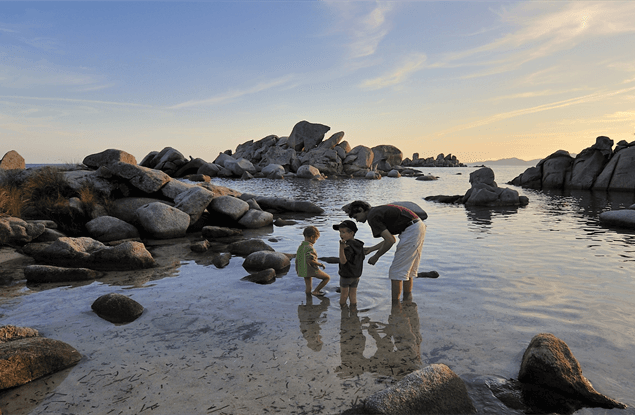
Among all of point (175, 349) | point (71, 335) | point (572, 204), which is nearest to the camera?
point (175, 349)

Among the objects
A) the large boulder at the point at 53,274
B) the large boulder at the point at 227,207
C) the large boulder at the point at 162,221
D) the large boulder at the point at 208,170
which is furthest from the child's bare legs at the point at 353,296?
the large boulder at the point at 208,170

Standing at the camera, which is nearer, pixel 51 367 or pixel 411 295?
pixel 51 367

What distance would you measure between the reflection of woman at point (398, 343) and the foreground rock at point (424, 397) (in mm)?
531

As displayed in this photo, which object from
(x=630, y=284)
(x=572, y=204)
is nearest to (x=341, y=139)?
(x=572, y=204)

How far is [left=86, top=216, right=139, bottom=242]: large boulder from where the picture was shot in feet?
37.5

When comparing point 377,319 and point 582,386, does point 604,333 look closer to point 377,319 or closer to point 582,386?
point 582,386

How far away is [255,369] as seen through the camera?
13.3 ft

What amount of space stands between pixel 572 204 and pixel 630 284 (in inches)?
714

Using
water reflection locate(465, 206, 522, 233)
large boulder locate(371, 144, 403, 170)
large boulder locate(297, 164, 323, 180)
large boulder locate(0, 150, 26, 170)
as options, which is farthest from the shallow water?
large boulder locate(371, 144, 403, 170)

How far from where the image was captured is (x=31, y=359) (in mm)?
3902

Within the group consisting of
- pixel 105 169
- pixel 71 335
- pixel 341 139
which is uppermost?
pixel 341 139

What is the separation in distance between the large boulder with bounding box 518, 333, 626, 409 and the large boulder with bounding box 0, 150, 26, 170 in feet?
61.3

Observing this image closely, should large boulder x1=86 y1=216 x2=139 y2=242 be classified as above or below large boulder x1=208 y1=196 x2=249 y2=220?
below

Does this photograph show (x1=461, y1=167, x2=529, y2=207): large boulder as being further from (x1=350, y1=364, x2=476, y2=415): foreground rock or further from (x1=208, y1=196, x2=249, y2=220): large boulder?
(x1=350, y1=364, x2=476, y2=415): foreground rock
